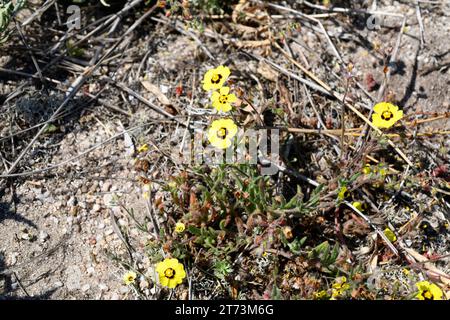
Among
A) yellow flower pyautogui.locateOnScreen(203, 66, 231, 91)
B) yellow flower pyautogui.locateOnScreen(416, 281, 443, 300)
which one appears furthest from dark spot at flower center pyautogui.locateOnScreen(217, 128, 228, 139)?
yellow flower pyautogui.locateOnScreen(416, 281, 443, 300)

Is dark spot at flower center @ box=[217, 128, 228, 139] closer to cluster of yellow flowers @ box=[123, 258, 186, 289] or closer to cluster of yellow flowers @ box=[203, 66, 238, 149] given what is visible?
cluster of yellow flowers @ box=[203, 66, 238, 149]

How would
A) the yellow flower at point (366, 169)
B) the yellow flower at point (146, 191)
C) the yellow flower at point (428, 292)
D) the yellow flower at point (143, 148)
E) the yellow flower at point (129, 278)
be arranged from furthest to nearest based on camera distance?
the yellow flower at point (143, 148)
the yellow flower at point (146, 191)
the yellow flower at point (366, 169)
the yellow flower at point (129, 278)
the yellow flower at point (428, 292)

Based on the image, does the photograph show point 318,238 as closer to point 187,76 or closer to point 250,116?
point 250,116

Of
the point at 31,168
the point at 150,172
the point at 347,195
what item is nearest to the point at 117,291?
the point at 150,172

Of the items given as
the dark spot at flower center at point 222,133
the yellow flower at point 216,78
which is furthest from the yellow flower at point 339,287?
the yellow flower at point 216,78

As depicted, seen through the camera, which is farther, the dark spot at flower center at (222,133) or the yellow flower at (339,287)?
the dark spot at flower center at (222,133)

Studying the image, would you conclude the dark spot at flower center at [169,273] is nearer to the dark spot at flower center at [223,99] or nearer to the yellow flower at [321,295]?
the yellow flower at [321,295]
